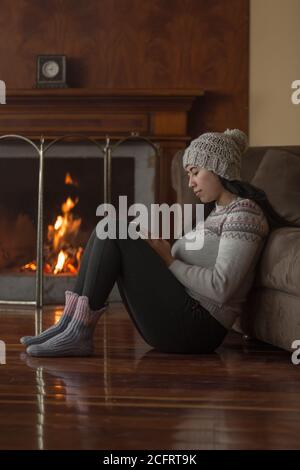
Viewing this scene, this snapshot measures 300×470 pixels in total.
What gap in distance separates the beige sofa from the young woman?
0.07 m

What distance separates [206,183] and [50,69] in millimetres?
2327

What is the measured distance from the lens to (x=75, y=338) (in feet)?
10.5

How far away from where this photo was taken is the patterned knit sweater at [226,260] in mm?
3121

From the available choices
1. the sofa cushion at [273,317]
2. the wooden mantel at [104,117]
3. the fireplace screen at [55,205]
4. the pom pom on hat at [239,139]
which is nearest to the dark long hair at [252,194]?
the pom pom on hat at [239,139]

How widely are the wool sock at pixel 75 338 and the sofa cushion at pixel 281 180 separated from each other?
0.95m

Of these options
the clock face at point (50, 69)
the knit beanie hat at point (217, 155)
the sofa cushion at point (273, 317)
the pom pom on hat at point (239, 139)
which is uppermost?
the clock face at point (50, 69)

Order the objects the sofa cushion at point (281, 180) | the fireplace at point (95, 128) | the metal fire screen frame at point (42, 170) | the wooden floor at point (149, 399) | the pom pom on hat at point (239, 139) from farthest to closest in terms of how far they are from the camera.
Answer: the fireplace at point (95, 128)
the metal fire screen frame at point (42, 170)
the sofa cushion at point (281, 180)
the pom pom on hat at point (239, 139)
the wooden floor at point (149, 399)

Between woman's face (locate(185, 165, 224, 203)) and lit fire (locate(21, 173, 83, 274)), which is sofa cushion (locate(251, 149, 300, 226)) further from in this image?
lit fire (locate(21, 173, 83, 274))

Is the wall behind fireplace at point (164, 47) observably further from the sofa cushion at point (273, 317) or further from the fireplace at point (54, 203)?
the sofa cushion at point (273, 317)

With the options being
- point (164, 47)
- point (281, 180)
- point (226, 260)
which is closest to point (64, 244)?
point (164, 47)

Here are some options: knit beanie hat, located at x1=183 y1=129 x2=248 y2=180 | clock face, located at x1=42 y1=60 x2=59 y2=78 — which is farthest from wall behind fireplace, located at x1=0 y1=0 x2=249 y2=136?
knit beanie hat, located at x1=183 y1=129 x2=248 y2=180

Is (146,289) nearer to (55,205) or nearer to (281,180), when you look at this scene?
(281,180)

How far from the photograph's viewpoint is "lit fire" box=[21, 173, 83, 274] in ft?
18.2

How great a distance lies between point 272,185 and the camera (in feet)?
12.6
